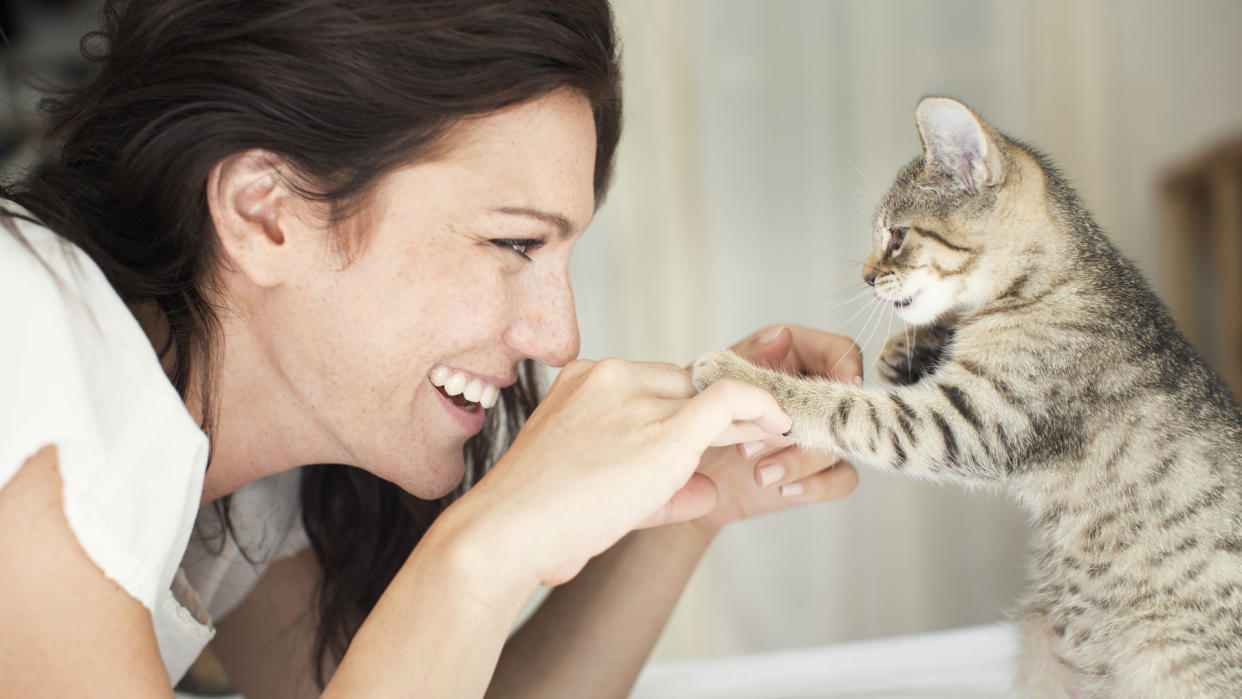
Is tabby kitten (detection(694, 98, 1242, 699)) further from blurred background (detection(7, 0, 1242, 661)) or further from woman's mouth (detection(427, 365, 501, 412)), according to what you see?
blurred background (detection(7, 0, 1242, 661))

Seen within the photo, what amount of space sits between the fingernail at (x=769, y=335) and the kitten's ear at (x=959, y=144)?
0.82 ft

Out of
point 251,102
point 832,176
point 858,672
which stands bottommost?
point 858,672

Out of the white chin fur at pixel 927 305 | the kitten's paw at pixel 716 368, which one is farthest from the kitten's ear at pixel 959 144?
the kitten's paw at pixel 716 368

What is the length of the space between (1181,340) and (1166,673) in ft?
1.12

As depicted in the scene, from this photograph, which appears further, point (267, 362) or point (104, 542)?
point (267, 362)

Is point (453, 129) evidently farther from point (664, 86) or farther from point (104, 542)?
point (664, 86)

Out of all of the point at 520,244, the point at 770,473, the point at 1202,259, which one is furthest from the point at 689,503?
the point at 1202,259

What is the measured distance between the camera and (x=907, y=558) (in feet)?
8.96

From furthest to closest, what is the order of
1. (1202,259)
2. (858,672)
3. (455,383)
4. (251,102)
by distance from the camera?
(1202,259) → (858,672) → (455,383) → (251,102)

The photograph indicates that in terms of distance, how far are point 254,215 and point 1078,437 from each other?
0.80 m

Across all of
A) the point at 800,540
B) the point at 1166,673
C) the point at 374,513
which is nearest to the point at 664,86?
the point at 800,540

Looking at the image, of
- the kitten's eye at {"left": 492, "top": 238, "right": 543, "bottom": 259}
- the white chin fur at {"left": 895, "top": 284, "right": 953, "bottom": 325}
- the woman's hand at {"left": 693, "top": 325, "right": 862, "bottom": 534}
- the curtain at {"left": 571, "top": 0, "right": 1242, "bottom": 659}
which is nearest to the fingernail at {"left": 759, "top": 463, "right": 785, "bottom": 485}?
the woman's hand at {"left": 693, "top": 325, "right": 862, "bottom": 534}

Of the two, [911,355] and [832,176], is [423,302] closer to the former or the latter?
[911,355]

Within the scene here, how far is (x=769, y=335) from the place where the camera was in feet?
3.54
